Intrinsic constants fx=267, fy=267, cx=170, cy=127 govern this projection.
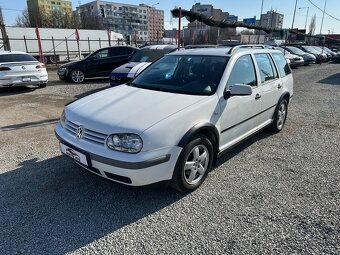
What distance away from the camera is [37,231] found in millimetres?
2615

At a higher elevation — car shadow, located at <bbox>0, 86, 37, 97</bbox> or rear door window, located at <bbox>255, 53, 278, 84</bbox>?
rear door window, located at <bbox>255, 53, 278, 84</bbox>

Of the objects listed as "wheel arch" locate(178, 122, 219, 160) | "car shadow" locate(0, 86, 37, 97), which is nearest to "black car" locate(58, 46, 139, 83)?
"car shadow" locate(0, 86, 37, 97)

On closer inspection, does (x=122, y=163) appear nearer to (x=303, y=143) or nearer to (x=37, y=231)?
(x=37, y=231)

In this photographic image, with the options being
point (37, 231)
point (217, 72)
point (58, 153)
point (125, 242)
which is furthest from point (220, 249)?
point (58, 153)

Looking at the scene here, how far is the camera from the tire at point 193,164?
2.94m

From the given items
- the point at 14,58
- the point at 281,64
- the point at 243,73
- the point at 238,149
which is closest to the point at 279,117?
the point at 281,64

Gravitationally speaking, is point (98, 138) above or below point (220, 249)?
above

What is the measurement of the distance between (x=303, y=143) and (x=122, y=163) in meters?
3.76

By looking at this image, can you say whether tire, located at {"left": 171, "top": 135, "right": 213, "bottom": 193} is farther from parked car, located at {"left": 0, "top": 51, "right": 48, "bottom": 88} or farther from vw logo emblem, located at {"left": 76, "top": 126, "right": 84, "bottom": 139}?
parked car, located at {"left": 0, "top": 51, "right": 48, "bottom": 88}

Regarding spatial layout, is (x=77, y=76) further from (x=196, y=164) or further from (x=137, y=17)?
(x=137, y=17)

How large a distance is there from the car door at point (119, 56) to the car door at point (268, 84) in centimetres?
A: 844

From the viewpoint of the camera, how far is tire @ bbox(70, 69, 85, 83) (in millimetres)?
11625

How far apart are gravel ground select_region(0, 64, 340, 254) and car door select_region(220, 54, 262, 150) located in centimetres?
49

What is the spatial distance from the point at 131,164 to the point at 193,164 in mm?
871
